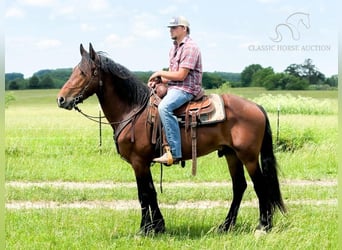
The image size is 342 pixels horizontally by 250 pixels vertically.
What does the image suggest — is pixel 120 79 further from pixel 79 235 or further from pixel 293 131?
pixel 293 131

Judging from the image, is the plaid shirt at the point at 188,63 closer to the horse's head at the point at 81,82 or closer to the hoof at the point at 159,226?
the horse's head at the point at 81,82

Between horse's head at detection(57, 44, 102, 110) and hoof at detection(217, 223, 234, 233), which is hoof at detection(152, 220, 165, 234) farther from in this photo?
horse's head at detection(57, 44, 102, 110)

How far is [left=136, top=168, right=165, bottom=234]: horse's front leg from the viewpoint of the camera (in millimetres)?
6059

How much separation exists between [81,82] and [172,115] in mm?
1093

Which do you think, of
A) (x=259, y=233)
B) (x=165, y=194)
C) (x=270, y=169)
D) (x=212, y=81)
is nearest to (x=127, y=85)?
(x=270, y=169)

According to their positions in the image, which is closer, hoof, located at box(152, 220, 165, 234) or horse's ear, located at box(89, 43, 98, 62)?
horse's ear, located at box(89, 43, 98, 62)

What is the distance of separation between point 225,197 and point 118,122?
8.81 ft

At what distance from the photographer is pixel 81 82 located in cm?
586

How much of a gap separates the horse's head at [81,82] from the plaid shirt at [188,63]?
2.94 feet

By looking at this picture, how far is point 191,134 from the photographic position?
6039 mm

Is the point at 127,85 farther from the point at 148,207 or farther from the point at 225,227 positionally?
the point at 225,227

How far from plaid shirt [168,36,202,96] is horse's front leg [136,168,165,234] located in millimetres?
1085

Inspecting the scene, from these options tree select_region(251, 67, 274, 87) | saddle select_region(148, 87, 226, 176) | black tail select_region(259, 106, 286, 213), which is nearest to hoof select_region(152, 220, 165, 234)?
saddle select_region(148, 87, 226, 176)

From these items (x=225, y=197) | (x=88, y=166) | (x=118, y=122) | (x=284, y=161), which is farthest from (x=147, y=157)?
(x=284, y=161)
